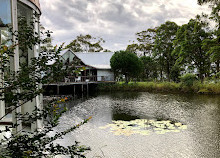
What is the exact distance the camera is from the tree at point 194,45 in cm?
2089

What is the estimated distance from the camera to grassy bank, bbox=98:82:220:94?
17906 millimetres

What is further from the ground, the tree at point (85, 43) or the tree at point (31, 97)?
the tree at point (85, 43)

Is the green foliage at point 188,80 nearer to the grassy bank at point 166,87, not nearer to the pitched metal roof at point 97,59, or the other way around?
the grassy bank at point 166,87

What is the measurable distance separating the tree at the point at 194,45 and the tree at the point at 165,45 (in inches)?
135

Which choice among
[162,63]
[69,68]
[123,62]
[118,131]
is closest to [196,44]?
[162,63]

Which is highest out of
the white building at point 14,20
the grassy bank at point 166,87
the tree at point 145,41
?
the tree at point 145,41

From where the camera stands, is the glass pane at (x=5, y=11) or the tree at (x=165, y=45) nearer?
the glass pane at (x=5, y=11)

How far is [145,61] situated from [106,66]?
669 centimetres

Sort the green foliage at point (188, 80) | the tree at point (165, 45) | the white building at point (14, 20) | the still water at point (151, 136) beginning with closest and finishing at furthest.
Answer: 1. the white building at point (14, 20)
2. the still water at point (151, 136)
3. the green foliage at point (188, 80)
4. the tree at point (165, 45)

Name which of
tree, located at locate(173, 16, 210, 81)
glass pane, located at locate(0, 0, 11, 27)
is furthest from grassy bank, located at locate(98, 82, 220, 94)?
glass pane, located at locate(0, 0, 11, 27)

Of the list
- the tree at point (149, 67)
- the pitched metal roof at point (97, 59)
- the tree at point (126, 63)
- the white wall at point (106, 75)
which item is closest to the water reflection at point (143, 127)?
the tree at point (126, 63)

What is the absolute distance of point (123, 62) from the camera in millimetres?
24297

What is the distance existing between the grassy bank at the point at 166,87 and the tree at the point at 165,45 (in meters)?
5.49

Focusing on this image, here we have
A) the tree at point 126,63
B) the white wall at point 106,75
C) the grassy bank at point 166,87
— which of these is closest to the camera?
the grassy bank at point 166,87
